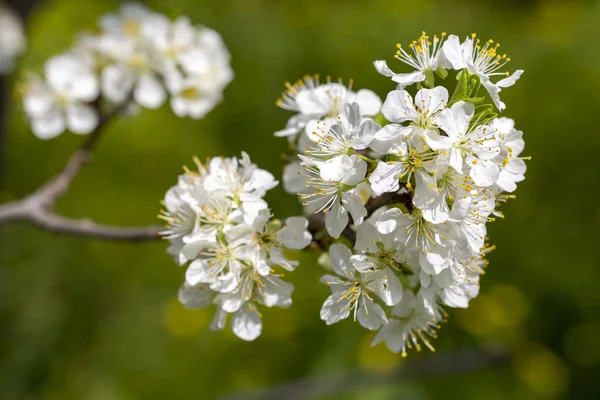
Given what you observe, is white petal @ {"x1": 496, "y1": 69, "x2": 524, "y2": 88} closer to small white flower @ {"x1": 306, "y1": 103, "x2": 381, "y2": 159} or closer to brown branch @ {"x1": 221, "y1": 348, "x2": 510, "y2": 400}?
small white flower @ {"x1": 306, "y1": 103, "x2": 381, "y2": 159}

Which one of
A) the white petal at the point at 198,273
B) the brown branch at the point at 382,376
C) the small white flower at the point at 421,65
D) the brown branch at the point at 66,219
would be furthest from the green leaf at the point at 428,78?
the brown branch at the point at 382,376

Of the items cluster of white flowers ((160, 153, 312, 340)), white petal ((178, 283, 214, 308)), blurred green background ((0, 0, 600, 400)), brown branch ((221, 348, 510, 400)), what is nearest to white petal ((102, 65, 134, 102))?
cluster of white flowers ((160, 153, 312, 340))

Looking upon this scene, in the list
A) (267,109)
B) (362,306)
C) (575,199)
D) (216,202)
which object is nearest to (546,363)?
(575,199)

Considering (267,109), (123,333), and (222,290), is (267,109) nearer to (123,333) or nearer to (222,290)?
(123,333)

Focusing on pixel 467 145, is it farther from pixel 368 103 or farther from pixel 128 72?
pixel 128 72

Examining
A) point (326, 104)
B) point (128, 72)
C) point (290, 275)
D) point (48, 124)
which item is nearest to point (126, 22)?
point (128, 72)

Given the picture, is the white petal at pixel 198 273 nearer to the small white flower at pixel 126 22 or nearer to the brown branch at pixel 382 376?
the small white flower at pixel 126 22
